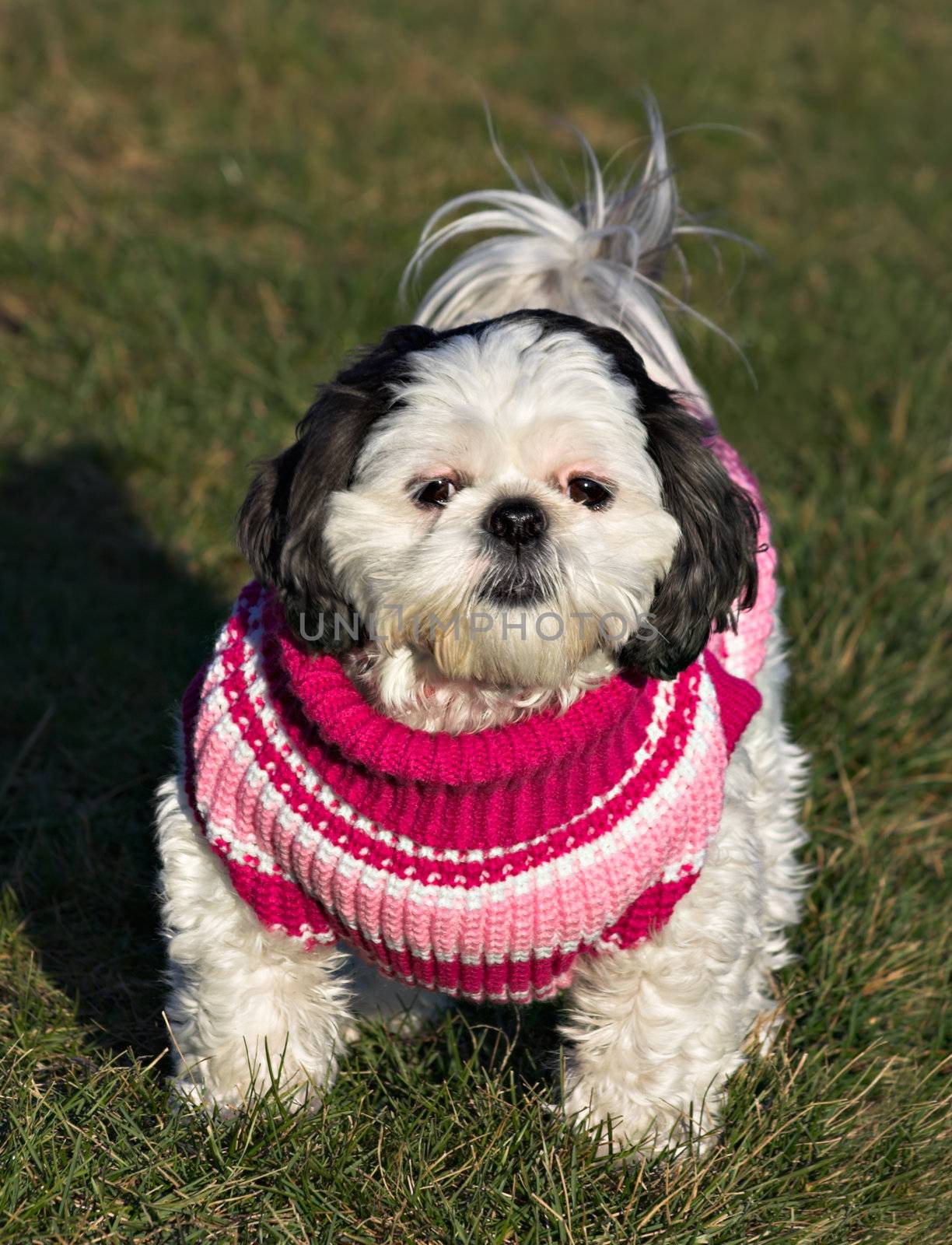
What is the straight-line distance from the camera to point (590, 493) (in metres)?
2.53

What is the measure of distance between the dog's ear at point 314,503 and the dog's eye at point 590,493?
34 centimetres

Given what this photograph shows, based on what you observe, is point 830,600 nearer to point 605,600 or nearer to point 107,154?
point 605,600

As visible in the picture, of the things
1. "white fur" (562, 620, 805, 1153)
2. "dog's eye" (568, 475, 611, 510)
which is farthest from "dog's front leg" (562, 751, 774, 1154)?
A: "dog's eye" (568, 475, 611, 510)

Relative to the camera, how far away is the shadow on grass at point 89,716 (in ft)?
11.4

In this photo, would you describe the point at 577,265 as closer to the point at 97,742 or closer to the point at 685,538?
the point at 685,538

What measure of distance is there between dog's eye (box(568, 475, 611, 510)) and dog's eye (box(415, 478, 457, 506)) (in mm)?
198

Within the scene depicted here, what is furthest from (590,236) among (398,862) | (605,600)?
(398,862)

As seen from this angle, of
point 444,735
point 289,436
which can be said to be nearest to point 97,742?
point 289,436

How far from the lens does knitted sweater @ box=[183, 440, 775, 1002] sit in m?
2.60

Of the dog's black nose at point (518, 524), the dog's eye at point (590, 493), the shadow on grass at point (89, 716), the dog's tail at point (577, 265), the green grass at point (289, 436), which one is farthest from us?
the shadow on grass at point (89, 716)

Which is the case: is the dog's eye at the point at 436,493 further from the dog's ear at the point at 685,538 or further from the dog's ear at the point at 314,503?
the dog's ear at the point at 685,538

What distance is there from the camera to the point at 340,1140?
2809mm

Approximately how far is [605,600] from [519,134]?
5.82 m

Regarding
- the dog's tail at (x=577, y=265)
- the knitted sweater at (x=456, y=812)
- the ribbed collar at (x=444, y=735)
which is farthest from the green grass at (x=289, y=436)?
the dog's tail at (x=577, y=265)
